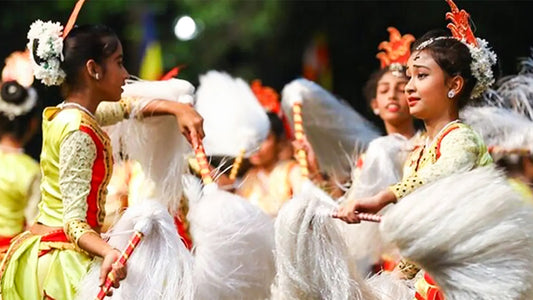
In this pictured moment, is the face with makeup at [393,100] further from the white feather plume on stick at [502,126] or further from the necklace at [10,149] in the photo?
the necklace at [10,149]

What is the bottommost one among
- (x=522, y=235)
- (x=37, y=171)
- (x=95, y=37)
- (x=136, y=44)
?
(x=136, y=44)

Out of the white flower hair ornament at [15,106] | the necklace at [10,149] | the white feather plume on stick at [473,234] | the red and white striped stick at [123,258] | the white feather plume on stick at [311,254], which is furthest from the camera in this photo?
the white flower hair ornament at [15,106]

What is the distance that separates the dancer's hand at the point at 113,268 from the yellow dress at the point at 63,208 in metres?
0.16

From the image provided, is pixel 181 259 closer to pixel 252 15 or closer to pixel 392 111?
pixel 392 111

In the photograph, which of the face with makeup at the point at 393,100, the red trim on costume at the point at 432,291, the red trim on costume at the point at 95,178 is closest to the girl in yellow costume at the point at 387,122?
the face with makeup at the point at 393,100

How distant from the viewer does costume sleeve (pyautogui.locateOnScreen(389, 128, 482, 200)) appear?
421cm

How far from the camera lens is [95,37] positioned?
471 centimetres

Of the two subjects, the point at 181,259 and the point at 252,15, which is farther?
the point at 252,15

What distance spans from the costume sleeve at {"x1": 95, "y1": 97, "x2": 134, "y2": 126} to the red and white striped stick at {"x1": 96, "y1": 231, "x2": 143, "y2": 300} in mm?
810

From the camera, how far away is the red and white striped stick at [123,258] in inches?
168

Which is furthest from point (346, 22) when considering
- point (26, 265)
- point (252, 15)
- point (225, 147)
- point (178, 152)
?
point (26, 265)

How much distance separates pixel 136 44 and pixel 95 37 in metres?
9.59

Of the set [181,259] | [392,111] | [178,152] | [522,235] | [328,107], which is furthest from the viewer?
[328,107]

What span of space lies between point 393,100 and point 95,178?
7.20 feet
